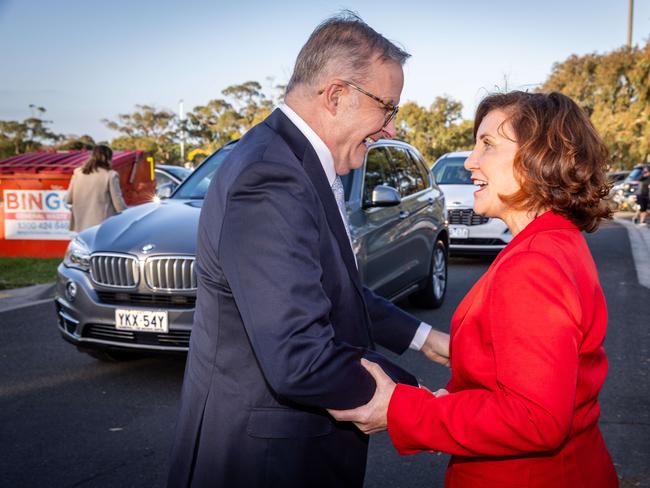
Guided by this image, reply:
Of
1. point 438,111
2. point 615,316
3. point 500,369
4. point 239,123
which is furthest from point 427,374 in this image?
point 239,123

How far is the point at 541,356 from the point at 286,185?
692 mm

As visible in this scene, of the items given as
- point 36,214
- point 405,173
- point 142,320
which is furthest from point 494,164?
point 36,214

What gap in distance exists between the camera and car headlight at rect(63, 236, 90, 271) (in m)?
4.85

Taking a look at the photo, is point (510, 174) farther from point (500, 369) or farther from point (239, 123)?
point (239, 123)

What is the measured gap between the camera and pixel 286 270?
1.41m

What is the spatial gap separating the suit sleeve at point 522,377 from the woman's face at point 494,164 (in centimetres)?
29

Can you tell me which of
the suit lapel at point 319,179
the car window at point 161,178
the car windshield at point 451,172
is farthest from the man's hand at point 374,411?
the car window at point 161,178

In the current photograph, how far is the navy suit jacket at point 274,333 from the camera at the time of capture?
4.66 feet

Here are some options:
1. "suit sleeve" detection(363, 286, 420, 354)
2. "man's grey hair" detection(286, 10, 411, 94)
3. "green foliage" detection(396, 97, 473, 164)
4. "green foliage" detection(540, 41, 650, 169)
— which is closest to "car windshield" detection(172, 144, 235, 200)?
"suit sleeve" detection(363, 286, 420, 354)

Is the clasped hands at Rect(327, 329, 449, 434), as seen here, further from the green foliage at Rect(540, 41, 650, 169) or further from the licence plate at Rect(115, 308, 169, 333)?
the green foliage at Rect(540, 41, 650, 169)

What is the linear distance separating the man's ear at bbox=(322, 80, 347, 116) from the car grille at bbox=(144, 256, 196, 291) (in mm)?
2908

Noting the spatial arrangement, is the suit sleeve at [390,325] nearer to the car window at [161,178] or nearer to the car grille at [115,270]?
the car grille at [115,270]

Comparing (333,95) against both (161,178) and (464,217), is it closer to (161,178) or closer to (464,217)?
(464,217)

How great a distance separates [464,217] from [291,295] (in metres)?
9.86
